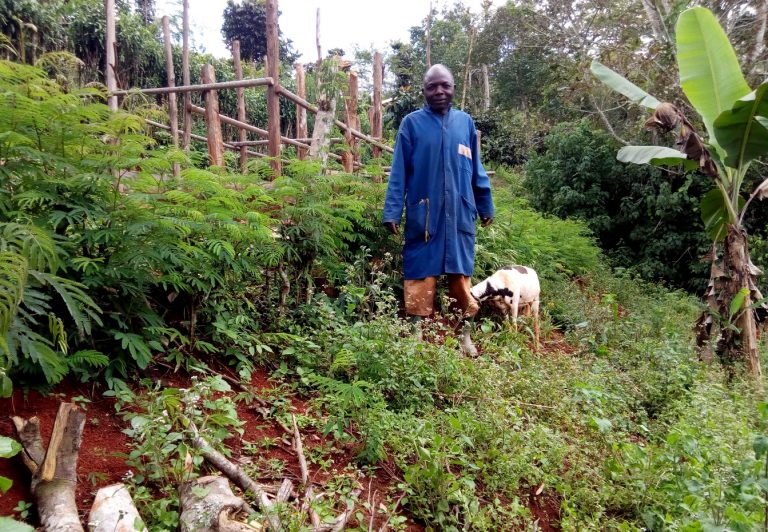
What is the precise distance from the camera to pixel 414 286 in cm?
438

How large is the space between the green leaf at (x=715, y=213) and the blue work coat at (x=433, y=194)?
2.65 m

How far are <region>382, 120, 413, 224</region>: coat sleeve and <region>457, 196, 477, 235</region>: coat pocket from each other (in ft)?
1.61

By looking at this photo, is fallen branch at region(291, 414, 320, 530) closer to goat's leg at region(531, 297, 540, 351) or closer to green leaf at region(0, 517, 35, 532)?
green leaf at region(0, 517, 35, 532)

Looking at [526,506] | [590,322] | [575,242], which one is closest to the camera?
[526,506]

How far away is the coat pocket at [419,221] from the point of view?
4.32 m

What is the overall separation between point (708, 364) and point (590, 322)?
48.4 inches

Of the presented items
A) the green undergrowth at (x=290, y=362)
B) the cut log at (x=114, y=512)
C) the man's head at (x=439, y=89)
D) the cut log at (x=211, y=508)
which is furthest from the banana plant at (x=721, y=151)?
the cut log at (x=114, y=512)

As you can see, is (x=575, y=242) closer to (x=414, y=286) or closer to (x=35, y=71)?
(x=414, y=286)

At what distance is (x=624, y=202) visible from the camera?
11.6 meters

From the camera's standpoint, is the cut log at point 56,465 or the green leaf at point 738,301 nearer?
the cut log at point 56,465

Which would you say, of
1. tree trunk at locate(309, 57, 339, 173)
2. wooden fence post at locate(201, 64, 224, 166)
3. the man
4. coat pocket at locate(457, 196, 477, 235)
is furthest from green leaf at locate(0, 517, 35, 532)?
wooden fence post at locate(201, 64, 224, 166)

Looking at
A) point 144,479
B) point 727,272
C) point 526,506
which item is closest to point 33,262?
point 144,479

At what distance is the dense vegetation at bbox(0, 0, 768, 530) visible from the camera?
92.4 inches

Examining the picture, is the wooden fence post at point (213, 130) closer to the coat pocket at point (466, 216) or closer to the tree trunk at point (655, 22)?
the coat pocket at point (466, 216)
